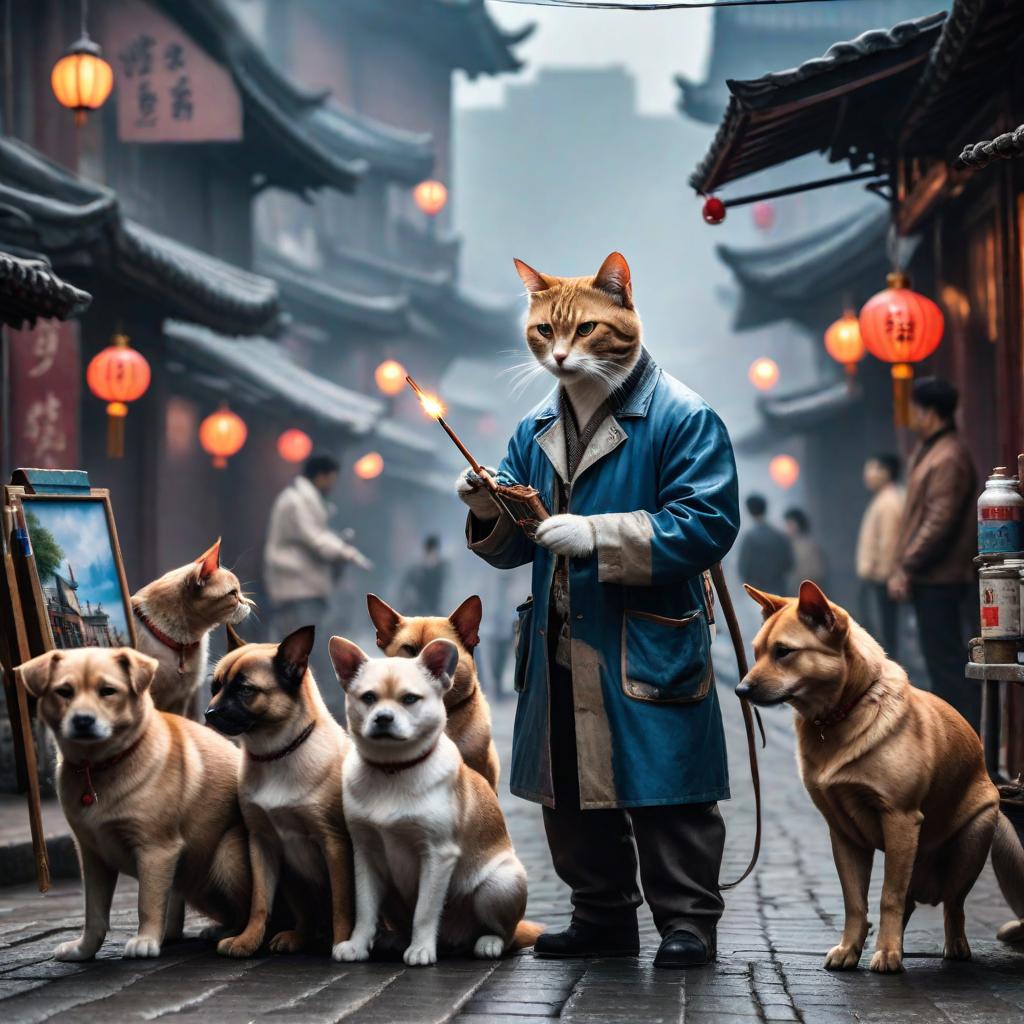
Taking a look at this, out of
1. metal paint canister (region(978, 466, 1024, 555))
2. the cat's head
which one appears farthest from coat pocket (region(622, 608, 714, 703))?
metal paint canister (region(978, 466, 1024, 555))

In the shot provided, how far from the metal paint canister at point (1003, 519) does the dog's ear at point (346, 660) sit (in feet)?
8.01

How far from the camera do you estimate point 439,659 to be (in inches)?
213

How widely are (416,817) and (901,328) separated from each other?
8.50 meters

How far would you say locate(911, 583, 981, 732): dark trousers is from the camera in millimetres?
10930

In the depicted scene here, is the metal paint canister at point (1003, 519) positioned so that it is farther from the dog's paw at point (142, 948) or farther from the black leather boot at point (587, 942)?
the dog's paw at point (142, 948)

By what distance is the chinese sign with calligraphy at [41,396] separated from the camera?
14.2 m

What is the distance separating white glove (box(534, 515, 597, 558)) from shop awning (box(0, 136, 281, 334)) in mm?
7742

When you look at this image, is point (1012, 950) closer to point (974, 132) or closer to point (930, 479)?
point (930, 479)

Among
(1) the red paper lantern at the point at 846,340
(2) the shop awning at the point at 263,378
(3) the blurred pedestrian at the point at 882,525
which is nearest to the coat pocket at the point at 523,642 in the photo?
(3) the blurred pedestrian at the point at 882,525

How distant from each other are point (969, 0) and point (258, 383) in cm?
1533

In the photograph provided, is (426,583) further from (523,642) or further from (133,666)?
(133,666)

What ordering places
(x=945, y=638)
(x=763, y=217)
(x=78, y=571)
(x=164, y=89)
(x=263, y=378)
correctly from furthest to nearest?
(x=763, y=217) < (x=263, y=378) < (x=164, y=89) < (x=945, y=638) < (x=78, y=571)

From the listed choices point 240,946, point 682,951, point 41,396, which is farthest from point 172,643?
point 41,396

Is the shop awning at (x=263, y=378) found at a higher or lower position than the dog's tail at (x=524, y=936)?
higher
